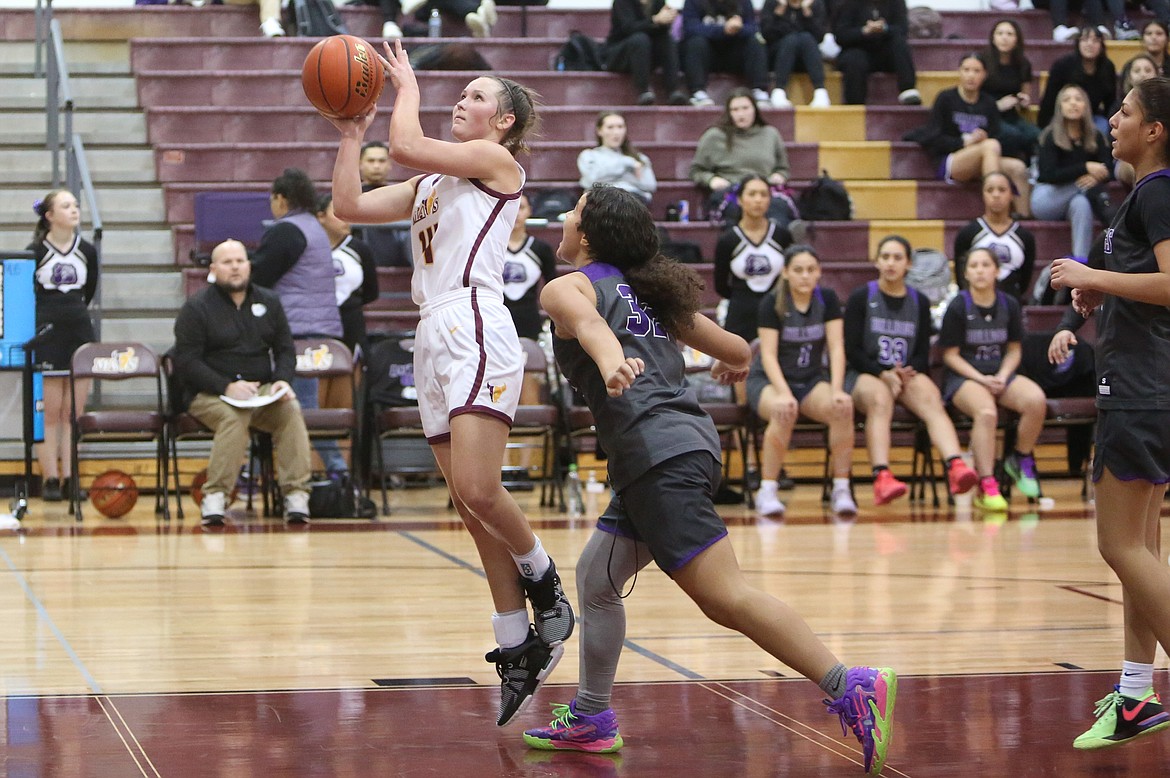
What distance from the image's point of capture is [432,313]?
3.98m

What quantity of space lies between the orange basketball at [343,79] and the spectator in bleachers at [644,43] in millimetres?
7835

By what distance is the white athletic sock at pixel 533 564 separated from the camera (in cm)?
399

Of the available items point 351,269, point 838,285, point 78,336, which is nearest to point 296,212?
point 351,269

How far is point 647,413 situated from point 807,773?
0.83 metres

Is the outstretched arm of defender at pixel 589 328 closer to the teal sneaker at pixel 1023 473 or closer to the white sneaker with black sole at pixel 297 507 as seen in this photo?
the white sneaker with black sole at pixel 297 507

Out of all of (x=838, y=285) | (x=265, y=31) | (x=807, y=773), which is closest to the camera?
(x=807, y=773)

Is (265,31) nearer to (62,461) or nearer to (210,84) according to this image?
(210,84)

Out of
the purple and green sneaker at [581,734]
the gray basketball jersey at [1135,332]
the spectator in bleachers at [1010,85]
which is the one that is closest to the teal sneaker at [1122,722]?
the gray basketball jersey at [1135,332]

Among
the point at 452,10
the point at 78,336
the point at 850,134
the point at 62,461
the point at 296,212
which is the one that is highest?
the point at 452,10

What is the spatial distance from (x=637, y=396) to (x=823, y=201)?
812 centimetres

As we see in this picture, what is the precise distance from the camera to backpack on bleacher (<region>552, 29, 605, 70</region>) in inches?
482

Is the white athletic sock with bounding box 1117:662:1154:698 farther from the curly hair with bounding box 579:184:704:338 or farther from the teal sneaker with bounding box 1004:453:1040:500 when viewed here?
the teal sneaker with bounding box 1004:453:1040:500

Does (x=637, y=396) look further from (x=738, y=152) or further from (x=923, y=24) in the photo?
(x=923, y=24)

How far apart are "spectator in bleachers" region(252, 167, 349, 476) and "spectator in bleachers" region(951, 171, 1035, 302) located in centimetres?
391
